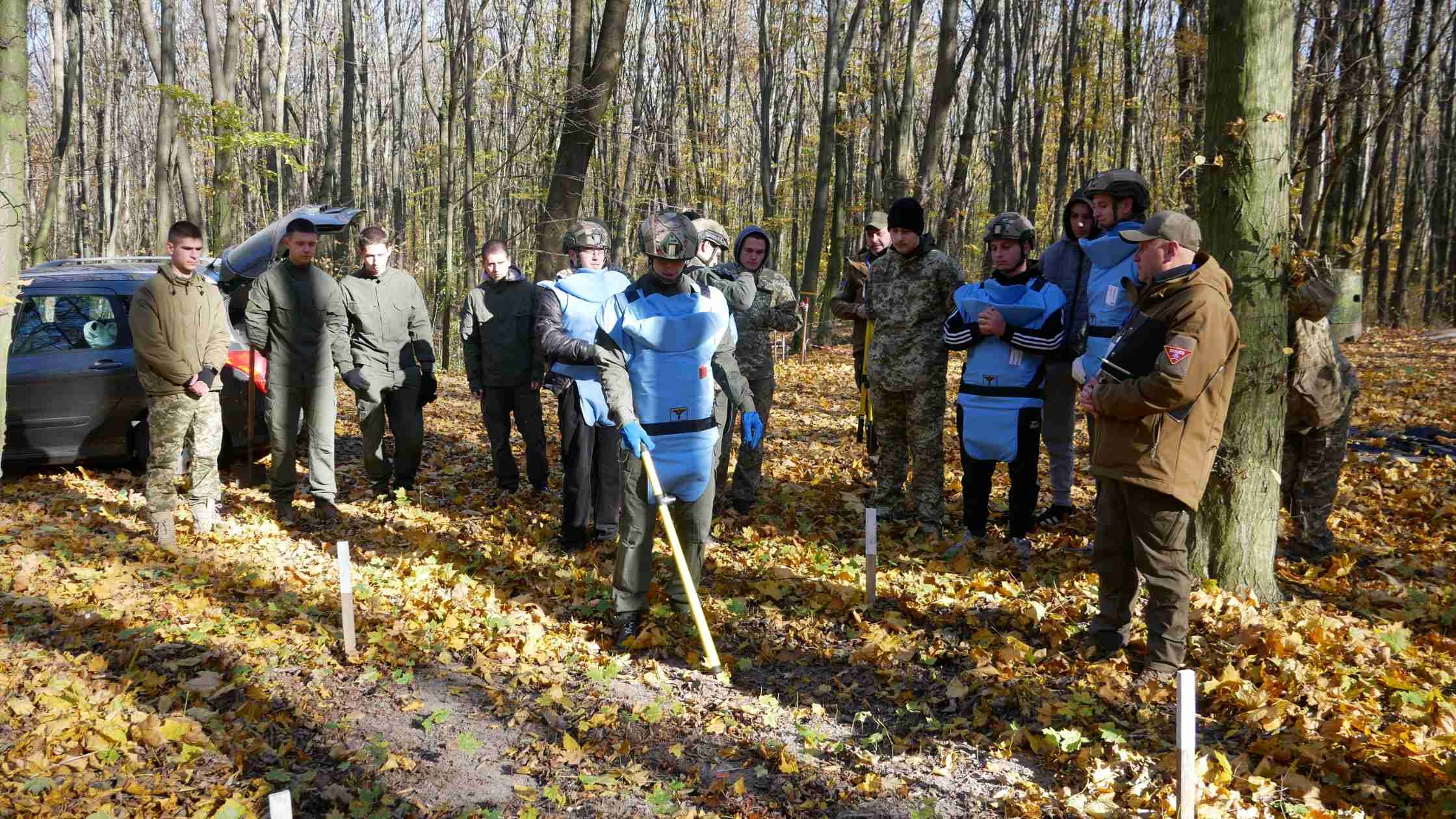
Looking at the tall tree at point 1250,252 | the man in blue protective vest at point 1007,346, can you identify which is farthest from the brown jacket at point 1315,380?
the man in blue protective vest at point 1007,346

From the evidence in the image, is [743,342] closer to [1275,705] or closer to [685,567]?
[685,567]

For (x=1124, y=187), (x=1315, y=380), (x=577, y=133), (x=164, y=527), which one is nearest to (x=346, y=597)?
(x=164, y=527)

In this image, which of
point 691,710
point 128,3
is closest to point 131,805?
point 691,710

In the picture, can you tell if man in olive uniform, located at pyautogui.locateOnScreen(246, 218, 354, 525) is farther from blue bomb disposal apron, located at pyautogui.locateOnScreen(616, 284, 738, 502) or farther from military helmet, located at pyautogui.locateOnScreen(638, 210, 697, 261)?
military helmet, located at pyautogui.locateOnScreen(638, 210, 697, 261)

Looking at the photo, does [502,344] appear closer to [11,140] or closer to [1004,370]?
[11,140]

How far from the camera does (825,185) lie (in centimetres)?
2066

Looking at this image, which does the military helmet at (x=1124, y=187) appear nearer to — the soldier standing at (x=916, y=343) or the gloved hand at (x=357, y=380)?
the soldier standing at (x=916, y=343)

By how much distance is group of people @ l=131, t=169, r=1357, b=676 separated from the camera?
4242mm

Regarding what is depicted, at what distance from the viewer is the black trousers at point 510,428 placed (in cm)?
789

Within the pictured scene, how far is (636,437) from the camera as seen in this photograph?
4.75 meters

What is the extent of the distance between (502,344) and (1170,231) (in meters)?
5.30

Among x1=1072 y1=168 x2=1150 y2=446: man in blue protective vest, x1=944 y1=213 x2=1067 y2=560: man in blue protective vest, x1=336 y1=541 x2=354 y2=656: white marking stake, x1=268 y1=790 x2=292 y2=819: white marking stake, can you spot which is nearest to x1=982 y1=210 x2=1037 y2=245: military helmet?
x1=944 y1=213 x2=1067 y2=560: man in blue protective vest

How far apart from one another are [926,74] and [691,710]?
33.3 m

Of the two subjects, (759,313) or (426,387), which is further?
(426,387)
